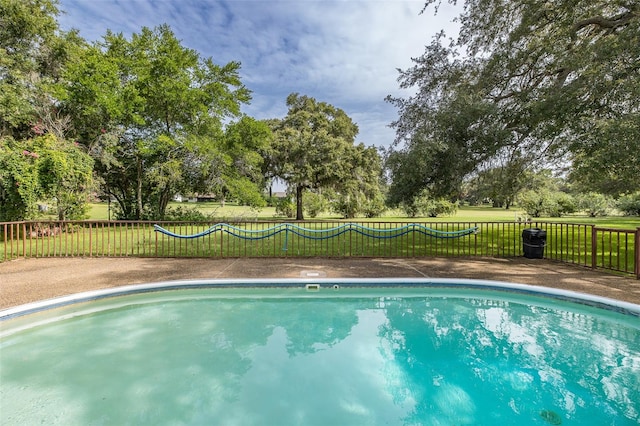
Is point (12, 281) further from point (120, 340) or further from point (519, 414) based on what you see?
point (519, 414)

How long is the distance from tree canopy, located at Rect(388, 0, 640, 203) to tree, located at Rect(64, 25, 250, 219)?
11390 mm

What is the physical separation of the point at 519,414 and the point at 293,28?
1307cm

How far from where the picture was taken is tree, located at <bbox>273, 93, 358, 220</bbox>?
23859 mm

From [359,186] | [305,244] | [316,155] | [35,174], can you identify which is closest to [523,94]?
[305,244]

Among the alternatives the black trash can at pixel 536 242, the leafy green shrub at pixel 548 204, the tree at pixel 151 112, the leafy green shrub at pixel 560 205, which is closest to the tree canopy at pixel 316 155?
the tree at pixel 151 112

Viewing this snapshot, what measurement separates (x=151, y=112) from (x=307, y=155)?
1032 cm

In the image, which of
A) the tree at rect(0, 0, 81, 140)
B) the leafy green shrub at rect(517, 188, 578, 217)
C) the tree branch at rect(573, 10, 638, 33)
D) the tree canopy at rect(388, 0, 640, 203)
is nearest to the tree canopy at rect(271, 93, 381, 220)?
the tree at rect(0, 0, 81, 140)

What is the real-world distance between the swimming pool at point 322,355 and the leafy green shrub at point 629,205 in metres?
31.4

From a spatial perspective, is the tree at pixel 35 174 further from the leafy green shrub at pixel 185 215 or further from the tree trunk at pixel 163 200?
the leafy green shrub at pixel 185 215

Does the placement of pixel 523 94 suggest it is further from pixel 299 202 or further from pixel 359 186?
pixel 359 186

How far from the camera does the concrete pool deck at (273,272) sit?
225 inches

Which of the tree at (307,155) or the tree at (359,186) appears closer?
the tree at (307,155)

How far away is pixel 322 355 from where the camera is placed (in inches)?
158

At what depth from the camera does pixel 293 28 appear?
1226cm
